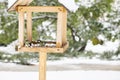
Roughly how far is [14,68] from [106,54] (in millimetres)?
773

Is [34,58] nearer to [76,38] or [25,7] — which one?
[76,38]

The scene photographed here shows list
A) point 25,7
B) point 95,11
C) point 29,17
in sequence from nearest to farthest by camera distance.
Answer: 1. point 25,7
2. point 29,17
3. point 95,11

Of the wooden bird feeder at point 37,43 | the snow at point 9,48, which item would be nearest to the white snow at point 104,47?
the snow at point 9,48

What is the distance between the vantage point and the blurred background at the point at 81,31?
9.78 ft

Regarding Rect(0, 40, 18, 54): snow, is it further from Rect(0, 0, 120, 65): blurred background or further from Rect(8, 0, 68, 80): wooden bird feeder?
Rect(8, 0, 68, 80): wooden bird feeder

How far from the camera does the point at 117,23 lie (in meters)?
3.01
